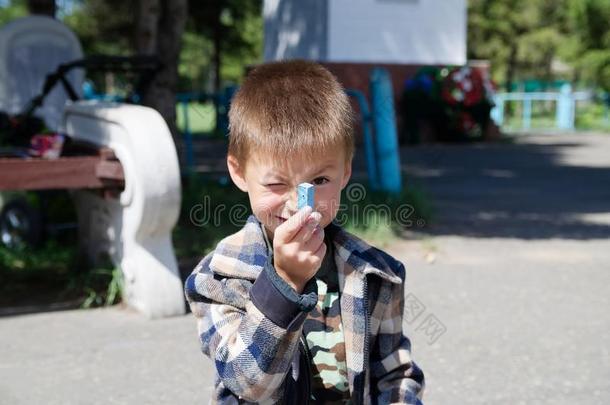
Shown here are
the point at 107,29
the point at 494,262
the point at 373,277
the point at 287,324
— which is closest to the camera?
the point at 287,324

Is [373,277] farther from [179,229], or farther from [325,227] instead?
[179,229]

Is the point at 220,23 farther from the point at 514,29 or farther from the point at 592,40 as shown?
the point at 514,29

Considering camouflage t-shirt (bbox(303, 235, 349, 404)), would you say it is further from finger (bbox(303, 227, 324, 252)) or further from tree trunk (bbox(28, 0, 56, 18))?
tree trunk (bbox(28, 0, 56, 18))

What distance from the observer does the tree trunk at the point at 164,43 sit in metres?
7.79

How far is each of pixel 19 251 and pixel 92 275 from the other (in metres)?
1.18

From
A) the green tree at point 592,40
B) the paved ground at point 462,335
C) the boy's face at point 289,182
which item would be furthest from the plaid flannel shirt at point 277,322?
the green tree at point 592,40

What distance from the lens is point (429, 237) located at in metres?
7.20

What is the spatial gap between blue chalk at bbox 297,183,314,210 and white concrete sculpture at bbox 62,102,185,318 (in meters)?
3.25

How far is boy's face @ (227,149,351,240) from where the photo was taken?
5.58ft

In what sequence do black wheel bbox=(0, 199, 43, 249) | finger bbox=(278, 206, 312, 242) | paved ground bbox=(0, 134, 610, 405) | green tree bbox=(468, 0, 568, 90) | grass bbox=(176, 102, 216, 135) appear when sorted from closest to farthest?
finger bbox=(278, 206, 312, 242), paved ground bbox=(0, 134, 610, 405), black wheel bbox=(0, 199, 43, 249), grass bbox=(176, 102, 216, 135), green tree bbox=(468, 0, 568, 90)

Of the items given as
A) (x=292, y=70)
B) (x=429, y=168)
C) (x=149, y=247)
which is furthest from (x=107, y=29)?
(x=292, y=70)

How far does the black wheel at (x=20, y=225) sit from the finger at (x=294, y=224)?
5240 mm

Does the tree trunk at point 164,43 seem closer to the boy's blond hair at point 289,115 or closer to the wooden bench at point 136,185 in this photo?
the wooden bench at point 136,185

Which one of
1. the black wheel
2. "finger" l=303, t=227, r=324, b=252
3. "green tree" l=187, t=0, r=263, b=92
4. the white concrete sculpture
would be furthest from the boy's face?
"green tree" l=187, t=0, r=263, b=92
